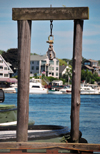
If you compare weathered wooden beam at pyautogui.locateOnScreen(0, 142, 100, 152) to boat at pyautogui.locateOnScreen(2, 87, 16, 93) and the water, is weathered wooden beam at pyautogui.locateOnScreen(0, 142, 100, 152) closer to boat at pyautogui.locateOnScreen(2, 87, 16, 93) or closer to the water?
Answer: the water

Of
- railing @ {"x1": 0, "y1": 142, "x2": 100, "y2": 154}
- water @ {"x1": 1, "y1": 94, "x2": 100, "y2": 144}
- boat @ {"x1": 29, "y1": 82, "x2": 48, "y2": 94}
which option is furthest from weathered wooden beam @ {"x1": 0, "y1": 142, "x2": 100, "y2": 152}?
boat @ {"x1": 29, "y1": 82, "x2": 48, "y2": 94}

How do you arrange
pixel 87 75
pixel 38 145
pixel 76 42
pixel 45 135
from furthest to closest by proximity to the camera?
1. pixel 87 75
2. pixel 45 135
3. pixel 76 42
4. pixel 38 145

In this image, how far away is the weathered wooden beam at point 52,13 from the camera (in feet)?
24.3

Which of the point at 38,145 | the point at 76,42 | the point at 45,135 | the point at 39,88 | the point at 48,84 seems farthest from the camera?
the point at 48,84

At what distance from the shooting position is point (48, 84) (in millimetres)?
106125

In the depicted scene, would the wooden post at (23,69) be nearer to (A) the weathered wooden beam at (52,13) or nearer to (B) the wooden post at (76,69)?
(A) the weathered wooden beam at (52,13)

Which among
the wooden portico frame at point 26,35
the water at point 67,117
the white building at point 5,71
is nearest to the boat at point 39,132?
the wooden portico frame at point 26,35

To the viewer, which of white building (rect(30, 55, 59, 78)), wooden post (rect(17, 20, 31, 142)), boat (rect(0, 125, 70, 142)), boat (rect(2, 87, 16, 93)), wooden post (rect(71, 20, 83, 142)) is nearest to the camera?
wooden post (rect(17, 20, 31, 142))

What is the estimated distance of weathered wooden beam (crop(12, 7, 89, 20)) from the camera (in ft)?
24.3

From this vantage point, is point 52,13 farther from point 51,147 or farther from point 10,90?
point 10,90

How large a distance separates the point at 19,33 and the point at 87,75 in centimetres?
11710

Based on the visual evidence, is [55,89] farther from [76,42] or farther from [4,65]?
[76,42]

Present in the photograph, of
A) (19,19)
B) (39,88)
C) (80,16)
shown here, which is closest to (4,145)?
(19,19)

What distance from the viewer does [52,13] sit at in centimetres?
744
